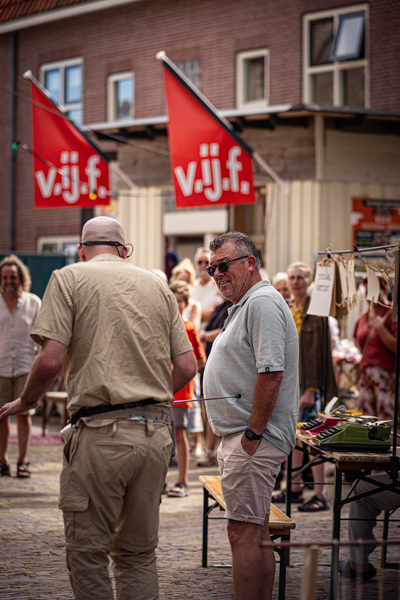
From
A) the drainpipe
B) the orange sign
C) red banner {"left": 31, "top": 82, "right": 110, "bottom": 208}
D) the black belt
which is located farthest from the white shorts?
the drainpipe

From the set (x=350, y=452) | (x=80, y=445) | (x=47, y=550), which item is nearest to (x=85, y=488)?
(x=80, y=445)

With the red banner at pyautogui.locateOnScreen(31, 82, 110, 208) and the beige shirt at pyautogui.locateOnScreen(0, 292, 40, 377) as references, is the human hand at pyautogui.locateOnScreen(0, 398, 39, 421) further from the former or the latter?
the red banner at pyautogui.locateOnScreen(31, 82, 110, 208)

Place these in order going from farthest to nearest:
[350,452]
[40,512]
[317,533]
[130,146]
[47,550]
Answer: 1. [130,146]
2. [40,512]
3. [317,533]
4. [47,550]
5. [350,452]

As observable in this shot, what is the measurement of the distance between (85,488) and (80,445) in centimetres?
18

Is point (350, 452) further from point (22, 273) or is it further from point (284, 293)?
point (22, 273)

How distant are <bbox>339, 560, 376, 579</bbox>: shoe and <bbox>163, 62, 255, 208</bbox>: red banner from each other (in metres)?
5.92

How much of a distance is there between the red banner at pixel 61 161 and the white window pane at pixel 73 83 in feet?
23.4

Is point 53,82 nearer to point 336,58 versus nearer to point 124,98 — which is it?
point 124,98

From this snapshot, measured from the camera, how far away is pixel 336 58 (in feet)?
46.5

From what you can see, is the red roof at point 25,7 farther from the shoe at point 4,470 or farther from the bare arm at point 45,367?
the bare arm at point 45,367

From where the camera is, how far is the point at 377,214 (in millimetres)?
12141

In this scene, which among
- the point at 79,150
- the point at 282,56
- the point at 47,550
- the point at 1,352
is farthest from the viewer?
the point at 282,56

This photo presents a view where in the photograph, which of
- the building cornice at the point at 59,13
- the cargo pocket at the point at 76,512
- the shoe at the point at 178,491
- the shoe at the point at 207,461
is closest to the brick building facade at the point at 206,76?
the building cornice at the point at 59,13

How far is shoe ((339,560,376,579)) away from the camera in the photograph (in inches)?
187
